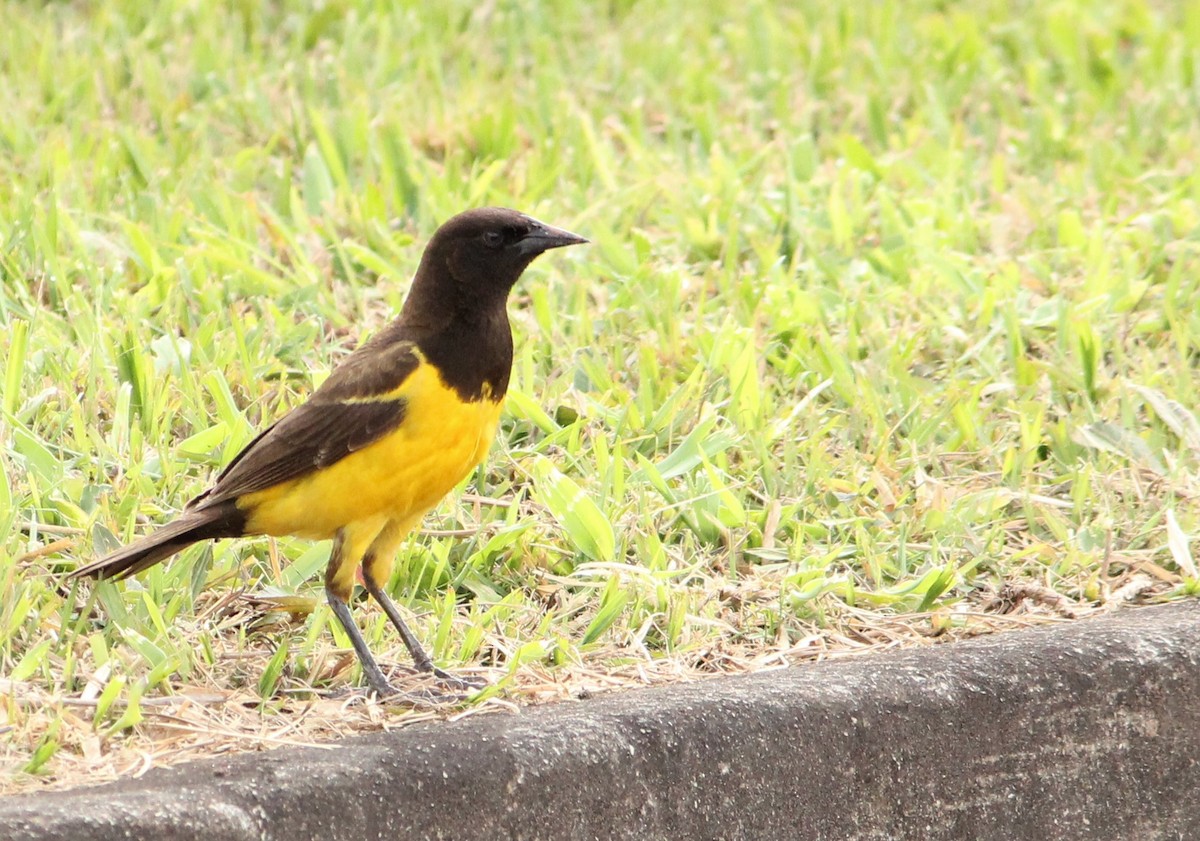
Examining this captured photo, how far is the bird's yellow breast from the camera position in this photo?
3.54m

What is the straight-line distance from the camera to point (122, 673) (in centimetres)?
324

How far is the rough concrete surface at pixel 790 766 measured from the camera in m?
2.67

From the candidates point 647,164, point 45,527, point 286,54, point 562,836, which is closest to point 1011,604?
point 562,836

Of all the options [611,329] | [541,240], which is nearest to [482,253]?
[541,240]

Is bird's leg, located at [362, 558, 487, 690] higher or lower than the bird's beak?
lower

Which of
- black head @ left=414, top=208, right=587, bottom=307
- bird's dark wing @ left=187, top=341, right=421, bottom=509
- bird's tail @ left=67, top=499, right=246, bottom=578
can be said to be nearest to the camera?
bird's tail @ left=67, top=499, right=246, bottom=578

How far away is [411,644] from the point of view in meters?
3.52

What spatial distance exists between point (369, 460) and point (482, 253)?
1.88ft

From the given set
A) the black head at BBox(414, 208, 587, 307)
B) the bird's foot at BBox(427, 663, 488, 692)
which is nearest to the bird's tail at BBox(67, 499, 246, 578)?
the bird's foot at BBox(427, 663, 488, 692)

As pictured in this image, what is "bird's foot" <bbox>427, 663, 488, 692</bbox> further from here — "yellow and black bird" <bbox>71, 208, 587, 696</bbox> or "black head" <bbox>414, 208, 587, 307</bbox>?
"black head" <bbox>414, 208, 587, 307</bbox>

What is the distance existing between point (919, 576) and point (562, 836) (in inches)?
55.3

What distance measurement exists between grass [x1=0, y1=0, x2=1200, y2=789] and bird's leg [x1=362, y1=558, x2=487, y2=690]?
0.26ft

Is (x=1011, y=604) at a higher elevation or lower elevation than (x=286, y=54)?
lower

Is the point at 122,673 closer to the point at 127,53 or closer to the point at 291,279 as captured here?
the point at 291,279
